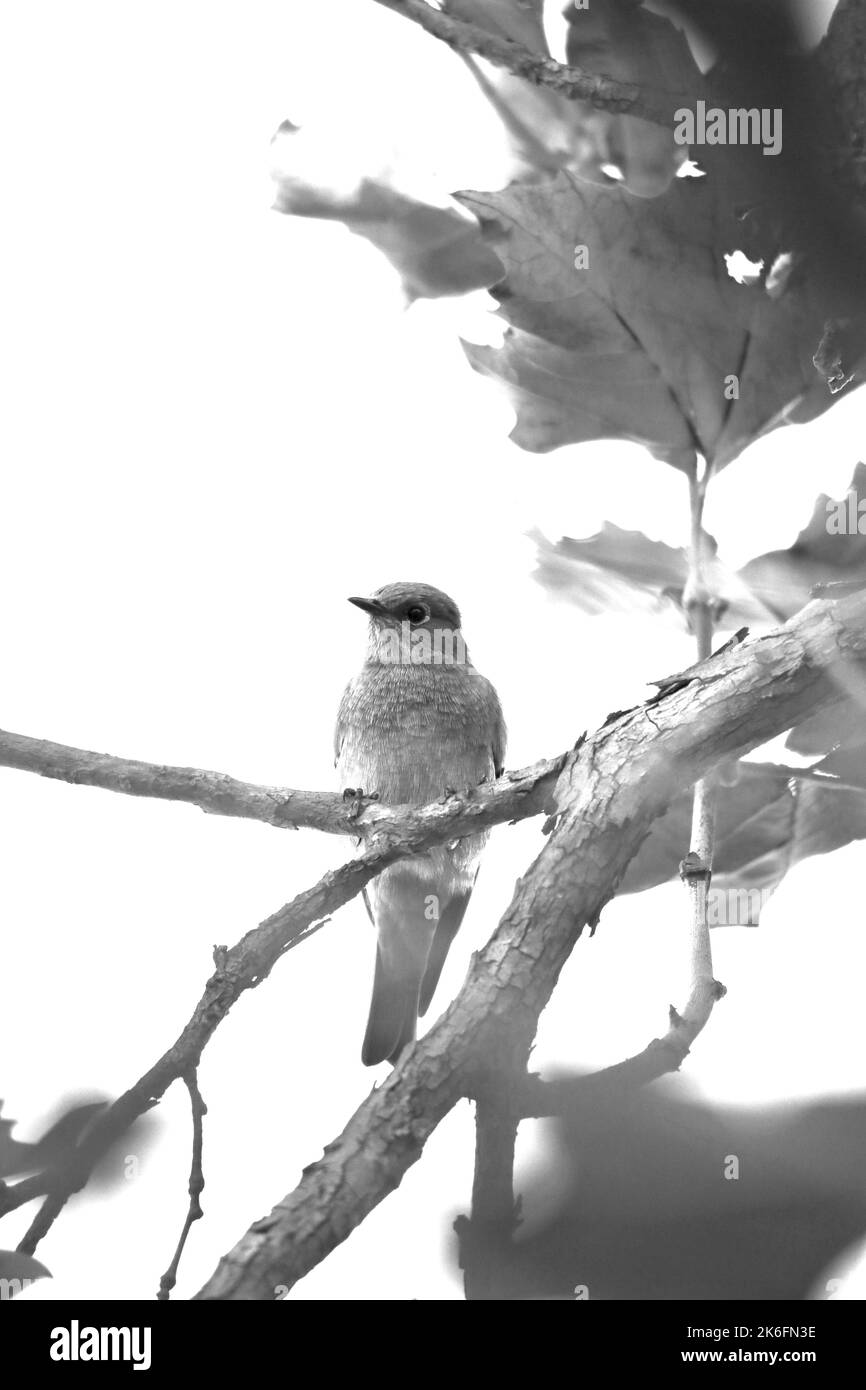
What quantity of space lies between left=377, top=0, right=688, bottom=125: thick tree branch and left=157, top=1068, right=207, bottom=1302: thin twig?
3.97 ft

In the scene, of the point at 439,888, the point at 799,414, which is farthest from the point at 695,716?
the point at 439,888

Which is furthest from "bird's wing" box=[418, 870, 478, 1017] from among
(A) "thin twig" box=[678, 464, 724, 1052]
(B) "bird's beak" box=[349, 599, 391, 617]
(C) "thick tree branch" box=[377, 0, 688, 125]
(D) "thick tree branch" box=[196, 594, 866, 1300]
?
(C) "thick tree branch" box=[377, 0, 688, 125]

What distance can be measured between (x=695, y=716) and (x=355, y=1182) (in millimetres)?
643

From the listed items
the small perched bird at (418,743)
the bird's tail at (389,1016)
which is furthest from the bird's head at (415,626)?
the bird's tail at (389,1016)

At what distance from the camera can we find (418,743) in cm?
289

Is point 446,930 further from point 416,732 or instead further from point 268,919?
point 268,919

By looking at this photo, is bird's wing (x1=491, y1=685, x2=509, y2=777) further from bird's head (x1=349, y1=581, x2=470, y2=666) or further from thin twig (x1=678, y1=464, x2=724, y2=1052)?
thin twig (x1=678, y1=464, x2=724, y2=1052)

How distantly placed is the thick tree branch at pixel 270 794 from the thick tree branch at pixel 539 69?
793 millimetres

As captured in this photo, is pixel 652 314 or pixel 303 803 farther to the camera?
pixel 303 803

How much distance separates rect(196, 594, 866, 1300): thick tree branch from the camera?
0.90 metres

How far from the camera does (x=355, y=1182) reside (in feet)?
3.05

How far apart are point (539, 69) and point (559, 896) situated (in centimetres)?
102

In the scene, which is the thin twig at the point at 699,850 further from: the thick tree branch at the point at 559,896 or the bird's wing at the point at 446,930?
the bird's wing at the point at 446,930
